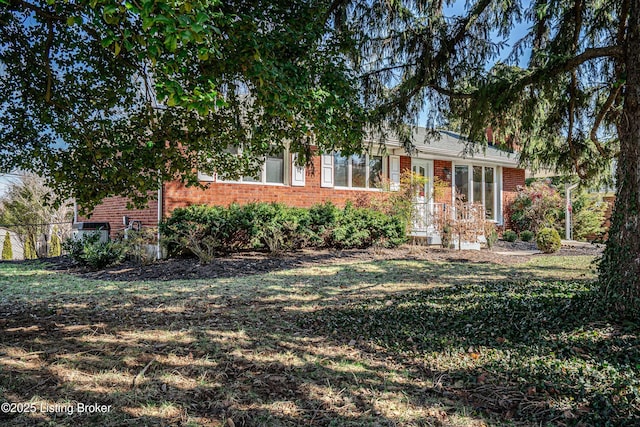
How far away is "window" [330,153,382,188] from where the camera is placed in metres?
13.5

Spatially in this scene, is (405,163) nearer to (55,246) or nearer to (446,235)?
(446,235)

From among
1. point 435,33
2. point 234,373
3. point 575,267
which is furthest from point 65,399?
point 575,267

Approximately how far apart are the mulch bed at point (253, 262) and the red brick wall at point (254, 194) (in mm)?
1728

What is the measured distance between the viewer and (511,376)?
292 centimetres

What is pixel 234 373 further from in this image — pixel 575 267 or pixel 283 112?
pixel 575 267

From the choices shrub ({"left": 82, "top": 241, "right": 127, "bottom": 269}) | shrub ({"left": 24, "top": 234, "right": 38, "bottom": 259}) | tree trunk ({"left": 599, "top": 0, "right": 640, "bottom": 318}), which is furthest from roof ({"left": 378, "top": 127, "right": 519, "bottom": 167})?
shrub ({"left": 24, "top": 234, "right": 38, "bottom": 259})

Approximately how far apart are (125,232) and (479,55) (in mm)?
8935

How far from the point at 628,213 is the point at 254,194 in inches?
359

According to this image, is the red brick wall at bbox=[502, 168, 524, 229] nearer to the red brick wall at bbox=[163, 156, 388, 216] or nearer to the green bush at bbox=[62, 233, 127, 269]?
the red brick wall at bbox=[163, 156, 388, 216]

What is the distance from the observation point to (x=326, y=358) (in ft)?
11.0

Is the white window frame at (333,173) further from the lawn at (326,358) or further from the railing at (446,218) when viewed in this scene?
the lawn at (326,358)

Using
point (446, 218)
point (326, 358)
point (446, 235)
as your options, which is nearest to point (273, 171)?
point (446, 218)

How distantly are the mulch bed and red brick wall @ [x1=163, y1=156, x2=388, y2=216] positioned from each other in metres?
1.73

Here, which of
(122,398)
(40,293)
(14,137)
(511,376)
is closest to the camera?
(122,398)
